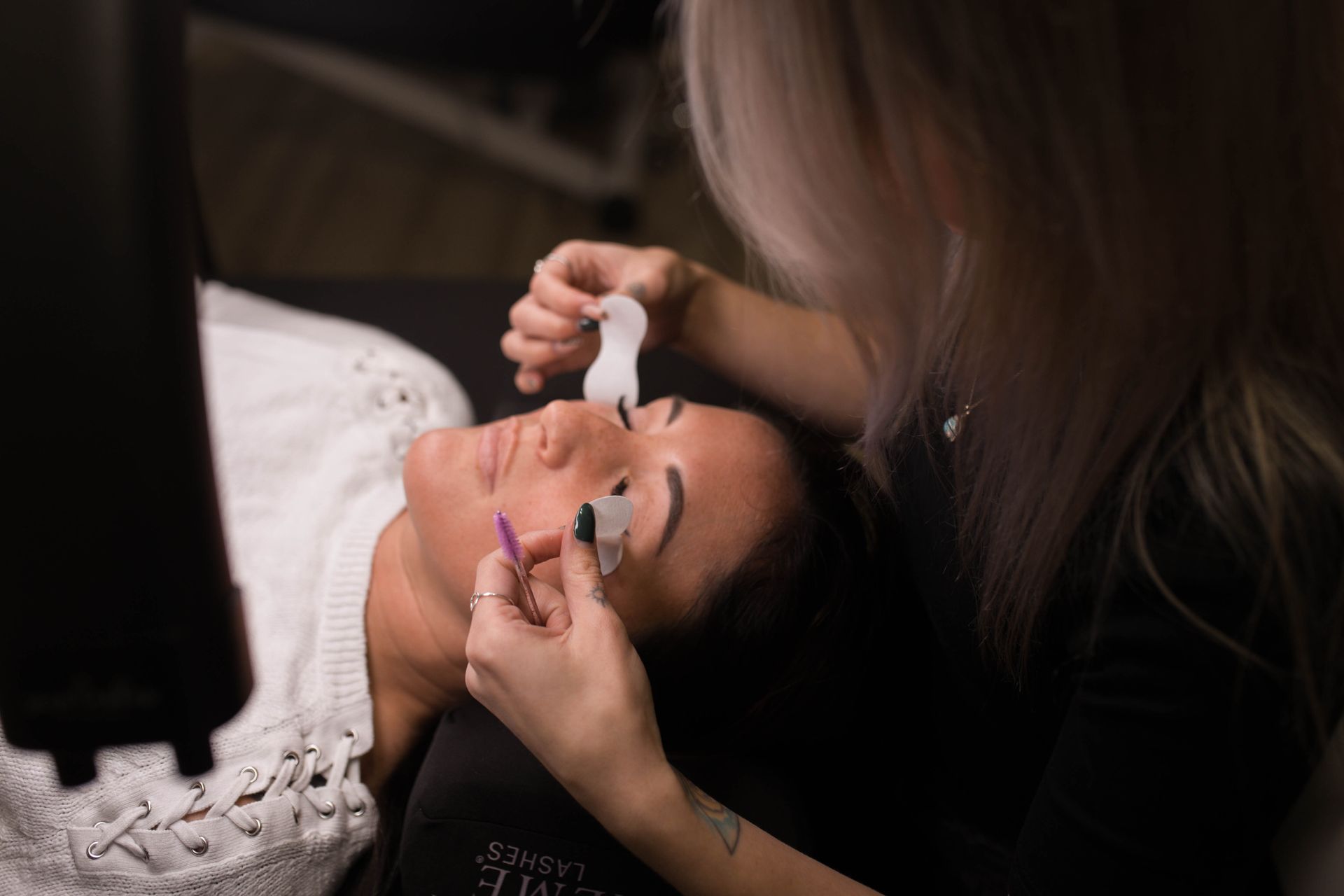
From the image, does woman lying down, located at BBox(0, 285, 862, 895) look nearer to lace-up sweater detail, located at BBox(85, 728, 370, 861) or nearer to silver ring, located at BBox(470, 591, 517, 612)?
lace-up sweater detail, located at BBox(85, 728, 370, 861)

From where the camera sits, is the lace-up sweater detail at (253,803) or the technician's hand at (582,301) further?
the technician's hand at (582,301)

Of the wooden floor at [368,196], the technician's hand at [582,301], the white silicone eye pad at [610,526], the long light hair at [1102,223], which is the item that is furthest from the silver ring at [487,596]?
the wooden floor at [368,196]

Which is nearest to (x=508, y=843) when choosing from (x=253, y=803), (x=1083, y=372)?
(x=253, y=803)

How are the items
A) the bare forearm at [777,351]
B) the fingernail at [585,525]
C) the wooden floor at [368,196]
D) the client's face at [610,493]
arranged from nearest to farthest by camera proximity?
the fingernail at [585,525] → the client's face at [610,493] → the bare forearm at [777,351] → the wooden floor at [368,196]

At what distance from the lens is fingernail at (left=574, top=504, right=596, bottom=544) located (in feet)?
2.71

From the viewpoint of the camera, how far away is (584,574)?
2.59 feet

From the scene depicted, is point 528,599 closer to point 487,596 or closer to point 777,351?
point 487,596

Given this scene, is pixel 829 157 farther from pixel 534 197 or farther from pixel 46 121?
pixel 534 197

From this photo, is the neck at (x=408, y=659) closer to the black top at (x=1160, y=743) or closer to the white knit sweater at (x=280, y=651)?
the white knit sweater at (x=280, y=651)

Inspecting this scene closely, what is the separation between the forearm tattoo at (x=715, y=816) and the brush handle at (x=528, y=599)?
6.4 inches

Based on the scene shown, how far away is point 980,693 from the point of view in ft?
3.00

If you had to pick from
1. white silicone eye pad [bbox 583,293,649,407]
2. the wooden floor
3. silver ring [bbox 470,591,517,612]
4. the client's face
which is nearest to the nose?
the client's face

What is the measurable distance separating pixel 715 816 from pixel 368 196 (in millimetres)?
2313

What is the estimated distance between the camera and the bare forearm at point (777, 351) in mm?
1266
